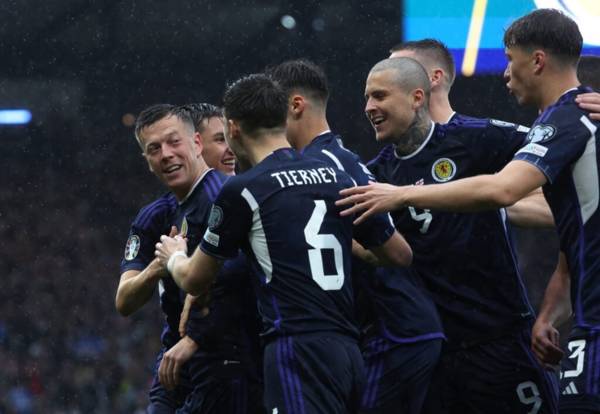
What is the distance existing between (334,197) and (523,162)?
23.8 inches

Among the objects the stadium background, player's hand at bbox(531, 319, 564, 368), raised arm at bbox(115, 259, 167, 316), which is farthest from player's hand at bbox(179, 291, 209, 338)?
the stadium background

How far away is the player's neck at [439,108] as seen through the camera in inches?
190

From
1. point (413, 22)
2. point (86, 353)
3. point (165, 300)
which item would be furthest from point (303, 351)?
point (86, 353)

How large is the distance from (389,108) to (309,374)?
54.5 inches

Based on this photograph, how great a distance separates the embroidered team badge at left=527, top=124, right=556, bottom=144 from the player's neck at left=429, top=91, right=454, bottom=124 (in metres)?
1.01

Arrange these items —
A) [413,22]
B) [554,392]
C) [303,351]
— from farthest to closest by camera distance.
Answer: [413,22] → [554,392] → [303,351]

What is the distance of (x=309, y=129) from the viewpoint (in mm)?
4602

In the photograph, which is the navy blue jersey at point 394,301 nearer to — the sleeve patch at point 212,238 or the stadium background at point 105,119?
the sleeve patch at point 212,238

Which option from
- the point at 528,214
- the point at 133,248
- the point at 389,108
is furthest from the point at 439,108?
the point at 133,248

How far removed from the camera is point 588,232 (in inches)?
147

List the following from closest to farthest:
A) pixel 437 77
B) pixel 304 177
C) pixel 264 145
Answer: pixel 304 177, pixel 264 145, pixel 437 77

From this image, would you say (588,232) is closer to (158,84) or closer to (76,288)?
(158,84)

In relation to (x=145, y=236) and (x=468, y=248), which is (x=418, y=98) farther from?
(x=145, y=236)

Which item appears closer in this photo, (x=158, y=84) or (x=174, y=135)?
(x=174, y=135)
